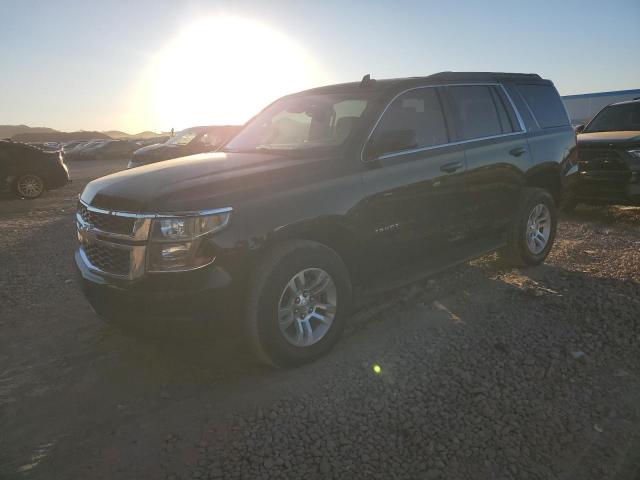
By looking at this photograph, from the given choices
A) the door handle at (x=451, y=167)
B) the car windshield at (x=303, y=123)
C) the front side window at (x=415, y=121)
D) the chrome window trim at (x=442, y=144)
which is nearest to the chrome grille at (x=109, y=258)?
the car windshield at (x=303, y=123)

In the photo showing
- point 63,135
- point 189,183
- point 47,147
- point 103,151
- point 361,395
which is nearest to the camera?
point 361,395

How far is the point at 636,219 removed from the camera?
7957mm

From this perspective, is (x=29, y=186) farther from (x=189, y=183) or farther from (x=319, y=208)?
(x=319, y=208)

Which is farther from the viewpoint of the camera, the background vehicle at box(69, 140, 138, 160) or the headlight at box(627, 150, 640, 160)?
the background vehicle at box(69, 140, 138, 160)

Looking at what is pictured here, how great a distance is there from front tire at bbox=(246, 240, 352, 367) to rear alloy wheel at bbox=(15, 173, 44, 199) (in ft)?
38.5

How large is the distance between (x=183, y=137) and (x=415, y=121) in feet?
31.4

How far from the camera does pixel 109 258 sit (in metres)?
3.14

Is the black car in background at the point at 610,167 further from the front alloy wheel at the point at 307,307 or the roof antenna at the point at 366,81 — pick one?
the front alloy wheel at the point at 307,307

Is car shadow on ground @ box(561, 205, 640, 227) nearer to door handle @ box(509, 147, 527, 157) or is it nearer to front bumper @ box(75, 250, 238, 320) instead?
door handle @ box(509, 147, 527, 157)

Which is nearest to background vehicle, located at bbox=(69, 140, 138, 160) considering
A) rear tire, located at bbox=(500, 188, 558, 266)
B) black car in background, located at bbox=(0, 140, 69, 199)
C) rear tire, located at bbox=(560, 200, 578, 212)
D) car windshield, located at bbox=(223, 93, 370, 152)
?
black car in background, located at bbox=(0, 140, 69, 199)

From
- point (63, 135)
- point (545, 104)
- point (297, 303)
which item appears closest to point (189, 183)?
point (297, 303)

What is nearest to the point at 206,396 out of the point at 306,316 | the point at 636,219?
the point at 306,316

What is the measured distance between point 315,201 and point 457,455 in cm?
175

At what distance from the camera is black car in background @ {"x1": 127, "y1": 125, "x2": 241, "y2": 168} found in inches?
446
